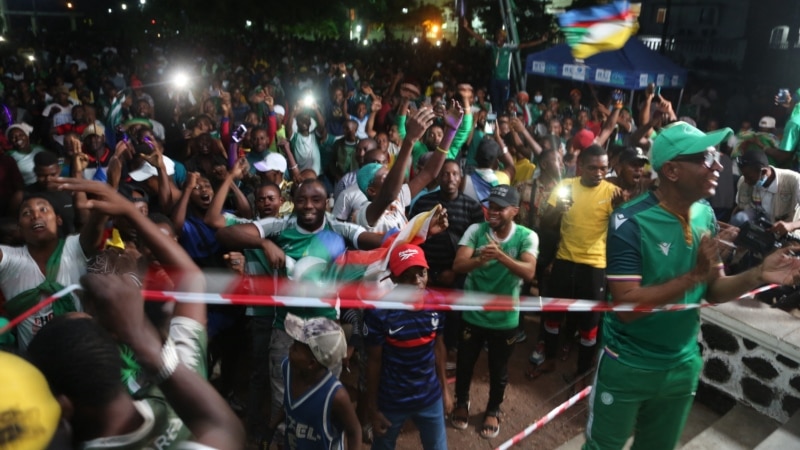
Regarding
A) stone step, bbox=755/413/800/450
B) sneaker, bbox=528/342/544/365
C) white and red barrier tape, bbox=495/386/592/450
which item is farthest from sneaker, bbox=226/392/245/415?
stone step, bbox=755/413/800/450

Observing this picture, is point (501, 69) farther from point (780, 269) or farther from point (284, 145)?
point (780, 269)

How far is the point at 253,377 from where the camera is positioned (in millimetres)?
4113

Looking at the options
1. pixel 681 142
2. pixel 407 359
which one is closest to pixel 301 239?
pixel 407 359

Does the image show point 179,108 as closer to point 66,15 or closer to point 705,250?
point 705,250

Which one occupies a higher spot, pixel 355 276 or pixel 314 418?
pixel 355 276

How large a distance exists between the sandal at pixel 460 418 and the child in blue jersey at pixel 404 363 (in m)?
1.09

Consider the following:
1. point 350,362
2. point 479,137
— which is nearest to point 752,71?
point 479,137

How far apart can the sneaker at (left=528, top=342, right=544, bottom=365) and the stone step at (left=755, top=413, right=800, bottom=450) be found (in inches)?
77.4

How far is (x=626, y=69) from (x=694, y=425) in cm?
1077

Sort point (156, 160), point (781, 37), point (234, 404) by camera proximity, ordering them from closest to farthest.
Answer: point (234, 404) < point (156, 160) < point (781, 37)

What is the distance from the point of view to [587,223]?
4.86m

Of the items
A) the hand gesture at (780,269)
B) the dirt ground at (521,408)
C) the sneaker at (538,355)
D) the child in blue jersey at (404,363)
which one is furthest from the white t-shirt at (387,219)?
the hand gesture at (780,269)

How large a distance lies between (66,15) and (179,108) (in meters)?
40.5

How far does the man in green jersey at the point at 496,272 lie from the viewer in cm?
411
